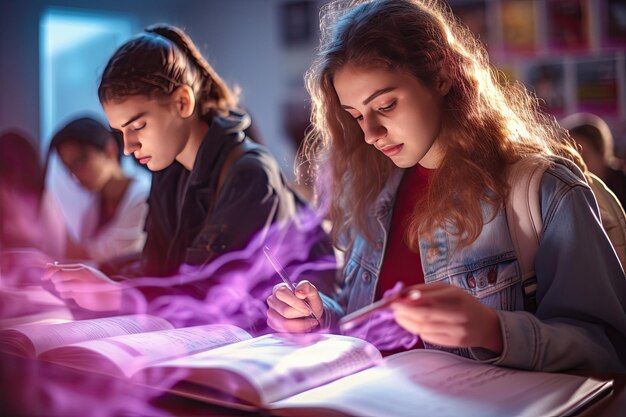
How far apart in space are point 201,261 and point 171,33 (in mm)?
510

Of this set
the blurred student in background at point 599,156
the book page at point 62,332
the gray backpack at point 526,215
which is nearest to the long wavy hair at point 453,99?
the gray backpack at point 526,215

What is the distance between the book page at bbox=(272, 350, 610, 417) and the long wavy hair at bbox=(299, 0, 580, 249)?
293mm

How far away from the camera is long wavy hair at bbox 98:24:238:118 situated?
1381mm

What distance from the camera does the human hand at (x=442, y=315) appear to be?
0.79 metres

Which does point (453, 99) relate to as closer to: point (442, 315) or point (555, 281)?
point (555, 281)

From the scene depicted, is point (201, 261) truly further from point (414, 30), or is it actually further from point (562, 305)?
point (562, 305)

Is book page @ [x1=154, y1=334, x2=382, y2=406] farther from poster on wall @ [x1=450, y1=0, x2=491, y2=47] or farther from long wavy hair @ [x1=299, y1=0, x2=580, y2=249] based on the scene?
poster on wall @ [x1=450, y1=0, x2=491, y2=47]

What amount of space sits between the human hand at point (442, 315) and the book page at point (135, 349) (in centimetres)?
31

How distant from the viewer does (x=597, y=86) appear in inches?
162

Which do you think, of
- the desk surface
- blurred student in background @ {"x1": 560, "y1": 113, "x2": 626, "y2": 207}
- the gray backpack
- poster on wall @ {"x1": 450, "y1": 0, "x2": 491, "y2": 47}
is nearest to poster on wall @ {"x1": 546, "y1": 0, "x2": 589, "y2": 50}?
poster on wall @ {"x1": 450, "y1": 0, "x2": 491, "y2": 47}

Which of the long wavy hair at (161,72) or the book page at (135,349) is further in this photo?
the long wavy hair at (161,72)

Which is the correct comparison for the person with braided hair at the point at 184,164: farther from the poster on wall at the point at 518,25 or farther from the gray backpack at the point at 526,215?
the poster on wall at the point at 518,25

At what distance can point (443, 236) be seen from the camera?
1154mm

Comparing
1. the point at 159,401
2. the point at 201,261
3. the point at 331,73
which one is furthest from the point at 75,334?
the point at 331,73
